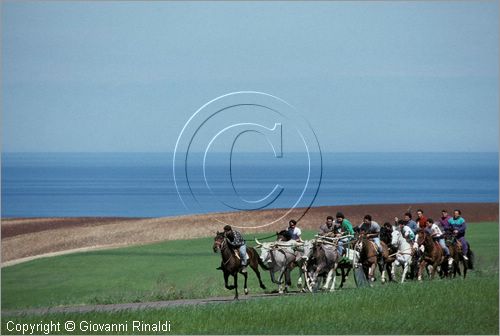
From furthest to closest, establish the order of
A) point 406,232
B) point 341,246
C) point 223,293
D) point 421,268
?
point 421,268 < point 406,232 < point 223,293 < point 341,246

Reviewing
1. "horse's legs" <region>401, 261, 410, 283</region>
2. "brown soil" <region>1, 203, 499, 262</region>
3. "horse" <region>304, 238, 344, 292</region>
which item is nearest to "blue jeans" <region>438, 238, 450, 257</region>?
"horse's legs" <region>401, 261, 410, 283</region>

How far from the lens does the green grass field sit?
1117 inches

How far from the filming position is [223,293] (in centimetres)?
3500

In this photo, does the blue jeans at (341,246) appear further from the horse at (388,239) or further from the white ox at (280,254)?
the horse at (388,239)

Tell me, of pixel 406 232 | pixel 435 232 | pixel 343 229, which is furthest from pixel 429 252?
pixel 343 229

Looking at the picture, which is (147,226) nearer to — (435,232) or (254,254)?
(435,232)

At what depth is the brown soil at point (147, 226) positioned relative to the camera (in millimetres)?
48250

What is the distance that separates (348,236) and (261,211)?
21.5 meters

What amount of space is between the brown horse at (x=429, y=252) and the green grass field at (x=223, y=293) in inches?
45.2

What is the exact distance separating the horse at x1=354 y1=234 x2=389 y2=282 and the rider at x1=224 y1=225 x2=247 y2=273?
373cm

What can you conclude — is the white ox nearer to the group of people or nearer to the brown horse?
the group of people

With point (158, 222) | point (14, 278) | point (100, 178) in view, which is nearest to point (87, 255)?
point (14, 278)

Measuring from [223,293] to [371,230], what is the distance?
4.58 m

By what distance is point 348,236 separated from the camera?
33.9 metres
